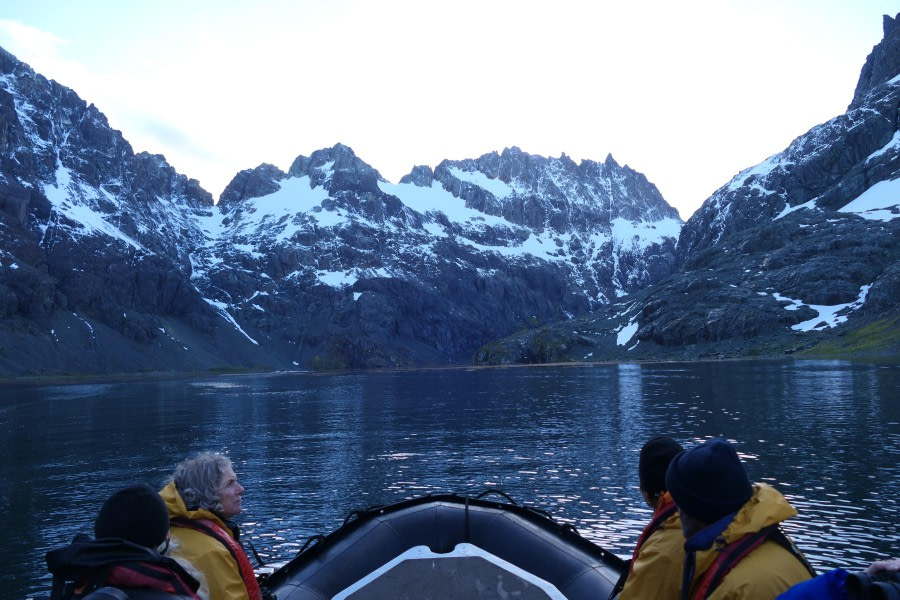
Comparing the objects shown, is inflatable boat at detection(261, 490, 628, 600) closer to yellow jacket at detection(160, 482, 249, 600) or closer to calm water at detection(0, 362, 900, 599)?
yellow jacket at detection(160, 482, 249, 600)

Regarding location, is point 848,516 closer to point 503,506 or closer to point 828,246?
point 503,506

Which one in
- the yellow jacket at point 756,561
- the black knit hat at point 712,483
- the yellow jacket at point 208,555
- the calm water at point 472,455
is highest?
the black knit hat at point 712,483

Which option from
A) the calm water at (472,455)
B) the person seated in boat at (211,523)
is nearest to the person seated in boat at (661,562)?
the person seated in boat at (211,523)

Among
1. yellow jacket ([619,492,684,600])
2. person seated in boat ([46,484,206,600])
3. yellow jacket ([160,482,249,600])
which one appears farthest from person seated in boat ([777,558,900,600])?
yellow jacket ([160,482,249,600])

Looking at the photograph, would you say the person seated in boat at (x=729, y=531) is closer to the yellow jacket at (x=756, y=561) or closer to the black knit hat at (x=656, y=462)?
the yellow jacket at (x=756, y=561)

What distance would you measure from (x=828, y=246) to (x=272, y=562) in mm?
212477

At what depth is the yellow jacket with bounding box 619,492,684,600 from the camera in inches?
237

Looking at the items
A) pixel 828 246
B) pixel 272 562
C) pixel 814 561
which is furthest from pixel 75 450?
pixel 828 246

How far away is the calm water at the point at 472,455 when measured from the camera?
24.4 meters

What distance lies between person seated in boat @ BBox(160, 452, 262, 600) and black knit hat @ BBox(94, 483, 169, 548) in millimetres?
1516

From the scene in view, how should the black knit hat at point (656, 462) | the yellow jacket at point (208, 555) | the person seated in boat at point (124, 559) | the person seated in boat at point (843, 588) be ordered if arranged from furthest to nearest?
the black knit hat at point (656, 462), the yellow jacket at point (208, 555), the person seated in boat at point (124, 559), the person seated in boat at point (843, 588)

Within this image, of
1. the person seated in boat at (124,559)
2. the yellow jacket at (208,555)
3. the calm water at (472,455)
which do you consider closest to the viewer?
the person seated in boat at (124,559)

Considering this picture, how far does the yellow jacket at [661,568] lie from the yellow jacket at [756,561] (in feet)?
1.76

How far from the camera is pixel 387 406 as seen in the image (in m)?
73.4
